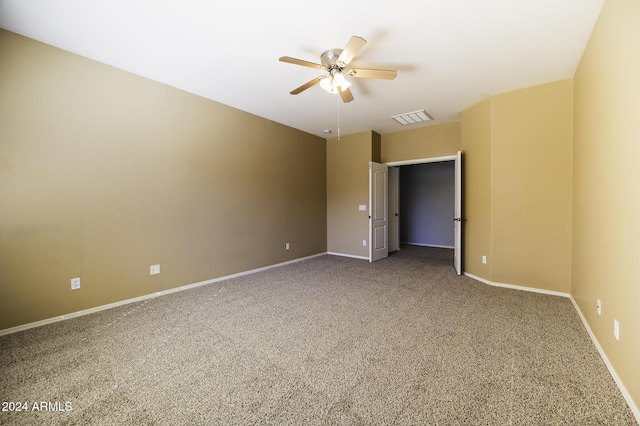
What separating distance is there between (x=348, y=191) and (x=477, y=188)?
2658 millimetres

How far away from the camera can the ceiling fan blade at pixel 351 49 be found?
212 centimetres

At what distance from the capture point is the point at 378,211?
18.8 feet

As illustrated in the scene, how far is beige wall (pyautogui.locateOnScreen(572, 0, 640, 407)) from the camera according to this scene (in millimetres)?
1560

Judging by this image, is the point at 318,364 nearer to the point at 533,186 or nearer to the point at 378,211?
the point at 533,186

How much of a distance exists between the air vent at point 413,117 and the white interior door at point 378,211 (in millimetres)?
1014

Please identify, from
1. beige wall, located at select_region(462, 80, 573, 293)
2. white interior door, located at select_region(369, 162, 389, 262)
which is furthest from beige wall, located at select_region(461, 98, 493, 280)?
white interior door, located at select_region(369, 162, 389, 262)

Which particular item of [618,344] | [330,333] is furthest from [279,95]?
[618,344]

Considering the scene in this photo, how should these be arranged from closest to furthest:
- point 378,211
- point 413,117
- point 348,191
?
1. point 413,117
2. point 378,211
3. point 348,191

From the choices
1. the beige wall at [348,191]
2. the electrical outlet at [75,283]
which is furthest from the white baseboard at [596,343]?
the electrical outlet at [75,283]

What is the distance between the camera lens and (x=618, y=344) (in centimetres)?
175

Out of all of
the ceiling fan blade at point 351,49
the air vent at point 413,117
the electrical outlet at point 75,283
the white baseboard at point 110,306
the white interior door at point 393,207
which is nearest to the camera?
the ceiling fan blade at point 351,49

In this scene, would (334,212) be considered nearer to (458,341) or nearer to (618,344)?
(458,341)

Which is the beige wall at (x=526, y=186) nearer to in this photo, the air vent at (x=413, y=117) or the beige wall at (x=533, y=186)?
the beige wall at (x=533, y=186)

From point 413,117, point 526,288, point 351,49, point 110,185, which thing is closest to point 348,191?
point 413,117
